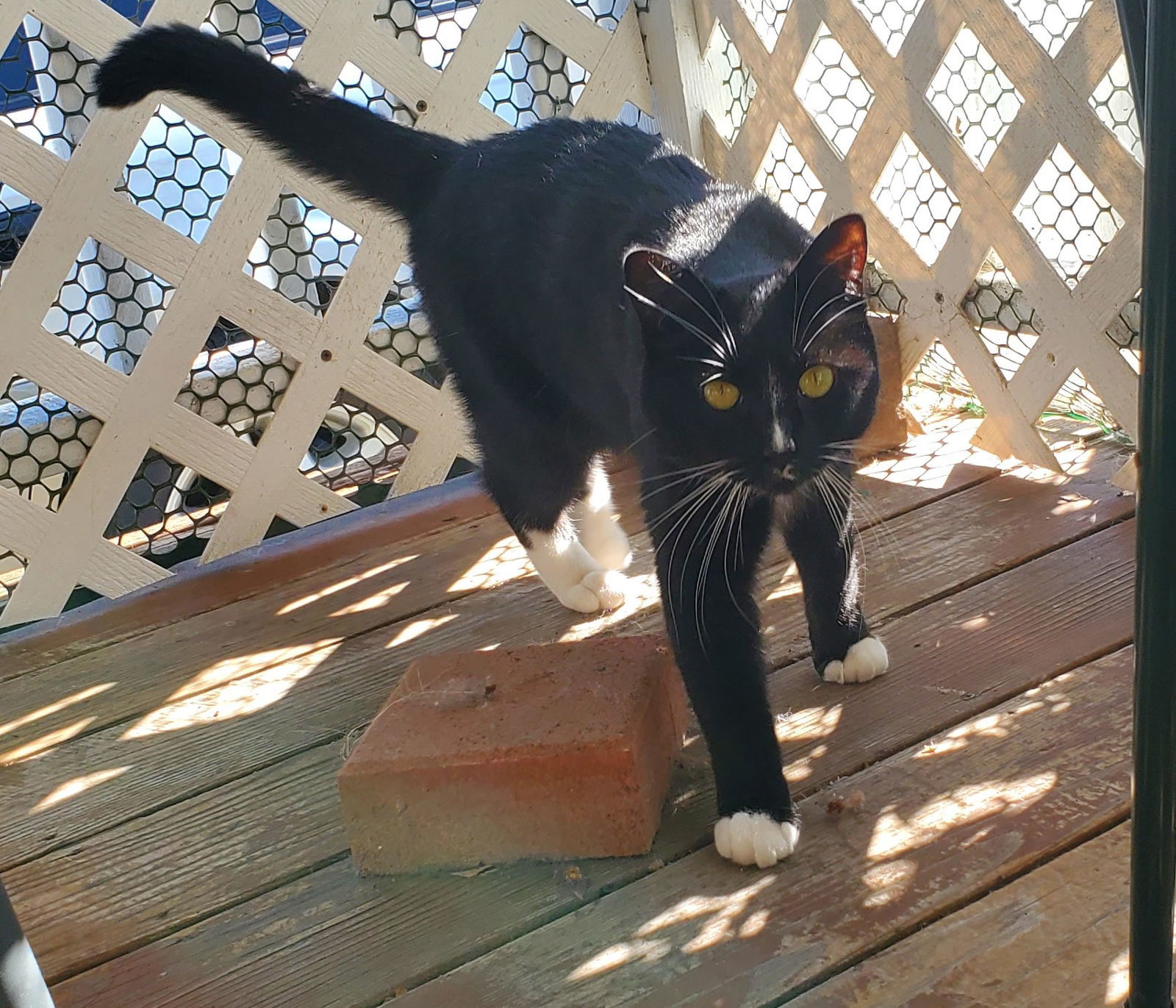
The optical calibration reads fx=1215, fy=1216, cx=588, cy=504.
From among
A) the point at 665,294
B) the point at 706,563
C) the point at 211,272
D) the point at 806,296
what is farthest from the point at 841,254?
the point at 211,272

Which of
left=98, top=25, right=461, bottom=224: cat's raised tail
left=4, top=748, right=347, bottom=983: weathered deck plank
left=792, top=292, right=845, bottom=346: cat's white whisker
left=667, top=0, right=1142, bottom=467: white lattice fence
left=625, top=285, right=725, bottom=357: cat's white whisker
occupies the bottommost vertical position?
left=4, top=748, right=347, bottom=983: weathered deck plank

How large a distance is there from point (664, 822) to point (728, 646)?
19 centimetres

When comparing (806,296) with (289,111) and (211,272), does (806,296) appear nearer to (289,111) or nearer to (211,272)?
(289,111)

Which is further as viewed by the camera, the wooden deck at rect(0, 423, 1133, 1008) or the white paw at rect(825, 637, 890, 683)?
the white paw at rect(825, 637, 890, 683)

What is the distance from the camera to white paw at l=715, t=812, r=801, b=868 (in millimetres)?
1064

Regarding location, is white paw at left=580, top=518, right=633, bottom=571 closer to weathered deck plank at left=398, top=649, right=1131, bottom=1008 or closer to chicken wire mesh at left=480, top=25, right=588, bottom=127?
weathered deck plank at left=398, top=649, right=1131, bottom=1008

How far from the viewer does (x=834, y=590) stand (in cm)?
134

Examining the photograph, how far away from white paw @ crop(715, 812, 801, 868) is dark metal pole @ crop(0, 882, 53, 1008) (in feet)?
2.03

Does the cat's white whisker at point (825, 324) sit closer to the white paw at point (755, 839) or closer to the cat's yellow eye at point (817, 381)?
the cat's yellow eye at point (817, 381)

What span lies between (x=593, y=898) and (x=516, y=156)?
87 cm

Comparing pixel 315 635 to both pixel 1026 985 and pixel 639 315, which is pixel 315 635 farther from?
pixel 1026 985

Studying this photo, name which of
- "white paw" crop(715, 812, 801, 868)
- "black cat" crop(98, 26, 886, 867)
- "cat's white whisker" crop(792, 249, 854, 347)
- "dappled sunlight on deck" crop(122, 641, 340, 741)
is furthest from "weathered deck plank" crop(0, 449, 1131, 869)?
"cat's white whisker" crop(792, 249, 854, 347)

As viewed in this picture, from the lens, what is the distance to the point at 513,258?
1432 millimetres

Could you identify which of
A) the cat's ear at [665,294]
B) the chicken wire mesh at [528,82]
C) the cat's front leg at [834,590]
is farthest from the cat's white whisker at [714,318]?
the chicken wire mesh at [528,82]
